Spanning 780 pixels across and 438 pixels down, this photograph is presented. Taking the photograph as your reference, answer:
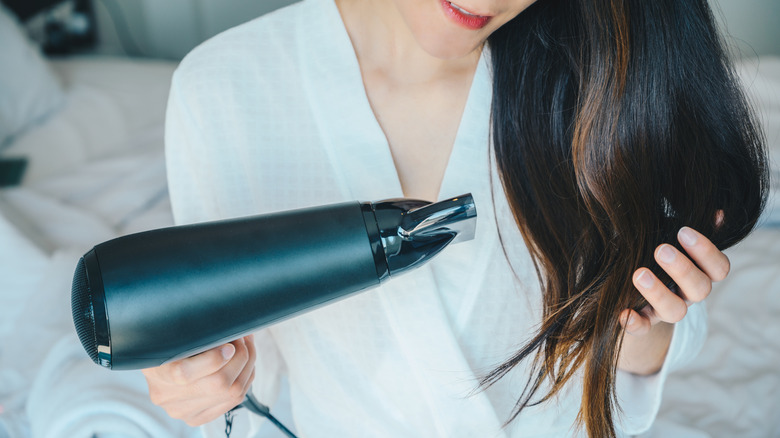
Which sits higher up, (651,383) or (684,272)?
(684,272)

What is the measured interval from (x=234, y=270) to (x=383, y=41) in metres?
0.41

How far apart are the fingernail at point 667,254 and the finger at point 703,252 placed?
1.1 inches

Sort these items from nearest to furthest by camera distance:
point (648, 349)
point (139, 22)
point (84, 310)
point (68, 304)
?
point (84, 310)
point (648, 349)
point (68, 304)
point (139, 22)

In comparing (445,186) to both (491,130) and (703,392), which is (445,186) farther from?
(703,392)

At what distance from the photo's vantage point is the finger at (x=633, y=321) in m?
0.62

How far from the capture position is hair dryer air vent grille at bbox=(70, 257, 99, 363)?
396mm

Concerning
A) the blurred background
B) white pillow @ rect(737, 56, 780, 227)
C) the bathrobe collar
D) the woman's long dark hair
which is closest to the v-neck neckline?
the bathrobe collar

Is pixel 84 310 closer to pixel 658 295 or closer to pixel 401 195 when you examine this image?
pixel 401 195

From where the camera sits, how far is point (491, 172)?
0.71 m

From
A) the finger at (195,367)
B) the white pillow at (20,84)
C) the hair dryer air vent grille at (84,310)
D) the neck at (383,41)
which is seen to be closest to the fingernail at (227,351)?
the finger at (195,367)

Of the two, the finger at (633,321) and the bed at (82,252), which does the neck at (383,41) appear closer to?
the finger at (633,321)

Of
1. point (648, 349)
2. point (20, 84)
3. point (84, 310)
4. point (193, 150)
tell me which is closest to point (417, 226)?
point (84, 310)

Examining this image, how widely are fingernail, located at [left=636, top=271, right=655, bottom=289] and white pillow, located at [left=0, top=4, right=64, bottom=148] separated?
1.63 meters

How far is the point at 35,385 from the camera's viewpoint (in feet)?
2.89
